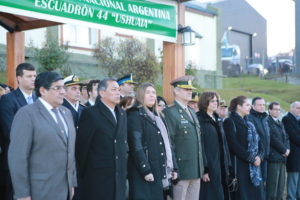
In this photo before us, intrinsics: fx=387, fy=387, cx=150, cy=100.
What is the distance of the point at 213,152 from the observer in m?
6.37

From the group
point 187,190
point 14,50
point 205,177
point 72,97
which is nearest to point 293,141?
point 205,177

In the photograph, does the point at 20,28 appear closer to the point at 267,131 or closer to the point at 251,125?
the point at 251,125

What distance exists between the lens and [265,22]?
5303cm

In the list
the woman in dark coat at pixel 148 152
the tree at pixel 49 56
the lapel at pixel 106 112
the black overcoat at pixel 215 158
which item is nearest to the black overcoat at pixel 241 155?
the black overcoat at pixel 215 158

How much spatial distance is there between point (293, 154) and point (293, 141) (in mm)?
292

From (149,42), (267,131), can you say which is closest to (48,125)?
(267,131)

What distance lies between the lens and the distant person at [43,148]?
3617 mm

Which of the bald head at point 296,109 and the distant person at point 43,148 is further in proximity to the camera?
the bald head at point 296,109

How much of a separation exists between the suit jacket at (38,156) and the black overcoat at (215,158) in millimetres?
2982

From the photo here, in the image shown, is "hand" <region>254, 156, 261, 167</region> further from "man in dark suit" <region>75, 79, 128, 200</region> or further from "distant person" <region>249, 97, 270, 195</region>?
"man in dark suit" <region>75, 79, 128, 200</region>

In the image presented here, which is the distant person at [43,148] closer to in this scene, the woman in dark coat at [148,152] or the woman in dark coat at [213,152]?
the woman in dark coat at [148,152]

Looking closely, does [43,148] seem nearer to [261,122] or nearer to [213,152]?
[213,152]

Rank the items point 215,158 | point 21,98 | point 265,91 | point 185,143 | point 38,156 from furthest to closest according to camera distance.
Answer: point 265,91 → point 215,158 → point 185,143 → point 21,98 → point 38,156

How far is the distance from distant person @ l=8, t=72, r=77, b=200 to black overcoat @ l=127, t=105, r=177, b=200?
1146 millimetres
